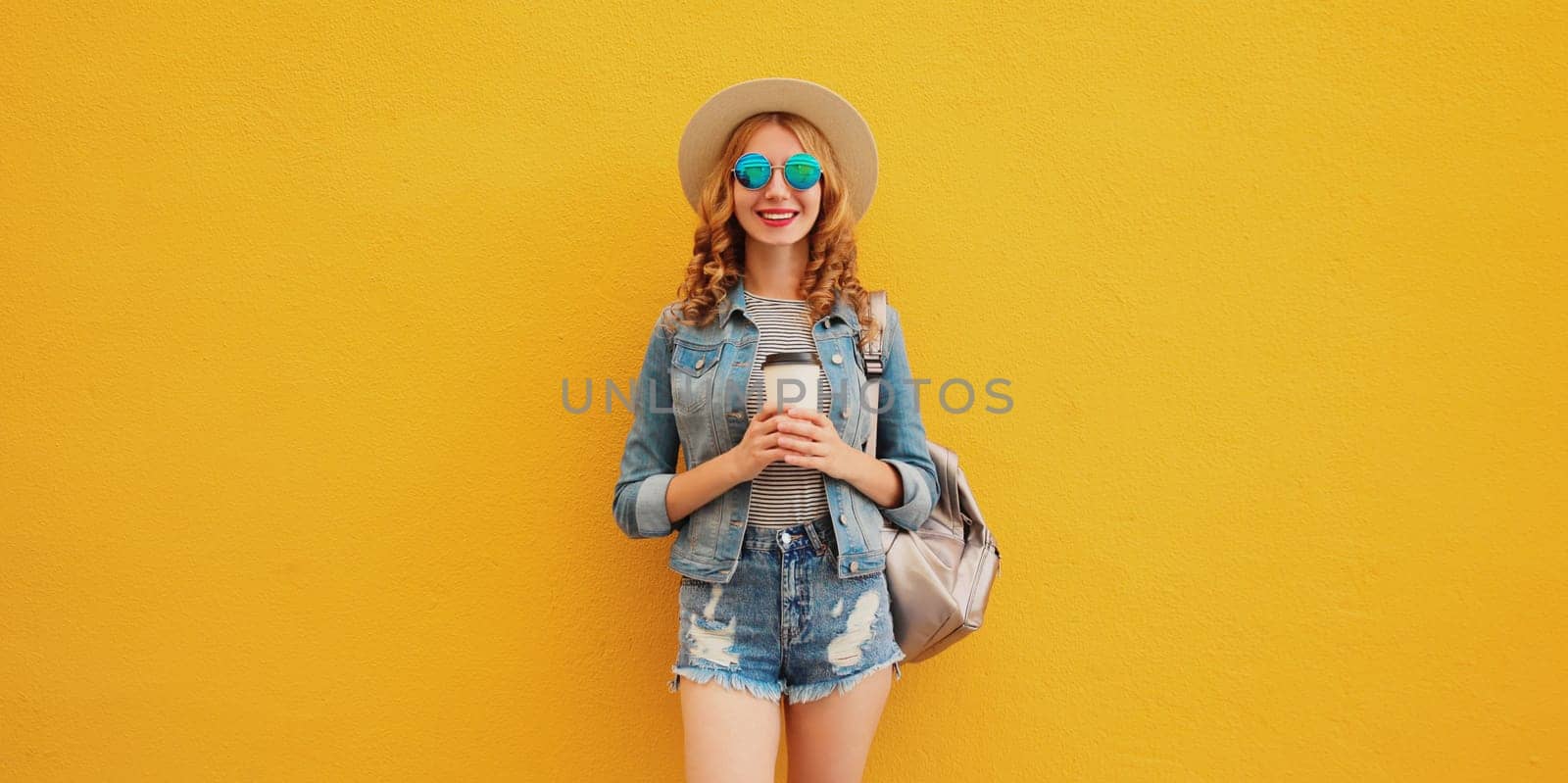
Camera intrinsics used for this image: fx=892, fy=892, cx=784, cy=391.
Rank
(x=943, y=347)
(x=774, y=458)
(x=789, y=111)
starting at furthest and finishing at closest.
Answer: (x=943, y=347), (x=789, y=111), (x=774, y=458)

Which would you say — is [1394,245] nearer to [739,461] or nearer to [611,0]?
[739,461]

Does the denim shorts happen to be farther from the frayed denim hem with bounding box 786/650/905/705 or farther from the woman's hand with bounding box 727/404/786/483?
the woman's hand with bounding box 727/404/786/483

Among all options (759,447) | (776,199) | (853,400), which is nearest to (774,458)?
(759,447)

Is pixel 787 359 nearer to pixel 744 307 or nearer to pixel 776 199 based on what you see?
pixel 744 307

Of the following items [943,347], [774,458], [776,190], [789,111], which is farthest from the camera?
[943,347]

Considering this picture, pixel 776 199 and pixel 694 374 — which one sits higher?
pixel 776 199

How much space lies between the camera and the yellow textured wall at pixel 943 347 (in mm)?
2002

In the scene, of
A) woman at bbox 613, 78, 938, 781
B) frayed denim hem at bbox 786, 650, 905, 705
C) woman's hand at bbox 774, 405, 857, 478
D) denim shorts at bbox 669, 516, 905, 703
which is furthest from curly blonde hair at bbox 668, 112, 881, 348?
frayed denim hem at bbox 786, 650, 905, 705

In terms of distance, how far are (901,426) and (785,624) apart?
45cm

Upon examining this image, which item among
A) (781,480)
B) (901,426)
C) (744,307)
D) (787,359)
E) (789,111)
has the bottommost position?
(781,480)

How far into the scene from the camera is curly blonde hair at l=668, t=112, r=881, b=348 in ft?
5.60

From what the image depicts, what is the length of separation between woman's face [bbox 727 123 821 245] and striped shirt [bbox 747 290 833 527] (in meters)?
0.16

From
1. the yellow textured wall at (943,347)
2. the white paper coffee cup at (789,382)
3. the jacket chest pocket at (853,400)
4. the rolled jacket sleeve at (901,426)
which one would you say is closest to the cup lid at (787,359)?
the white paper coffee cup at (789,382)

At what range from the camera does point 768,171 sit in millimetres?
1617
